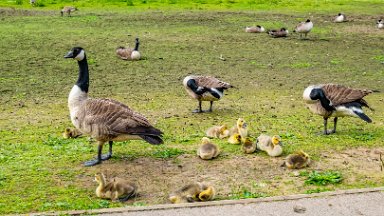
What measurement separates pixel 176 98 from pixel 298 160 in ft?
17.5

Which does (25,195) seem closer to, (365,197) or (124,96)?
(365,197)

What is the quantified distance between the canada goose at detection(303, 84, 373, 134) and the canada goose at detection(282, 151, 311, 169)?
1708 millimetres

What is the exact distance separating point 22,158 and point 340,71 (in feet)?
33.8

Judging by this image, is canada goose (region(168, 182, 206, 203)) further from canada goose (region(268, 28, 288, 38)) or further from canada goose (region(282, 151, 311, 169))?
canada goose (region(268, 28, 288, 38))

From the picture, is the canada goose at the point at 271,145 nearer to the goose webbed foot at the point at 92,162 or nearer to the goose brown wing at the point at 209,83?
the goose webbed foot at the point at 92,162

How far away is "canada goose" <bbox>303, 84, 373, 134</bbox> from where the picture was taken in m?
9.35

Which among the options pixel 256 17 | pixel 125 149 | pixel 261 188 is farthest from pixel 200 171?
pixel 256 17

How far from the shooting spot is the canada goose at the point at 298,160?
7.90 m

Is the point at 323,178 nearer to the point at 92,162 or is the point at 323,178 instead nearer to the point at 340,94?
the point at 340,94

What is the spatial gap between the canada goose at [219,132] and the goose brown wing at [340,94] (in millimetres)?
1785

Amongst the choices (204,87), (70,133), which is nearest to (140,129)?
(70,133)

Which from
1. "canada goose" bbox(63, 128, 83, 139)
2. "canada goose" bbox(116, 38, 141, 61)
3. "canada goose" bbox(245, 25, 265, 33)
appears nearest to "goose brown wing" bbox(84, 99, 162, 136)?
"canada goose" bbox(63, 128, 83, 139)

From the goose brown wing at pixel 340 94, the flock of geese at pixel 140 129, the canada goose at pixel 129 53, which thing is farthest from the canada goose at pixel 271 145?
the canada goose at pixel 129 53

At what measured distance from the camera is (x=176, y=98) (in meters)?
12.8
